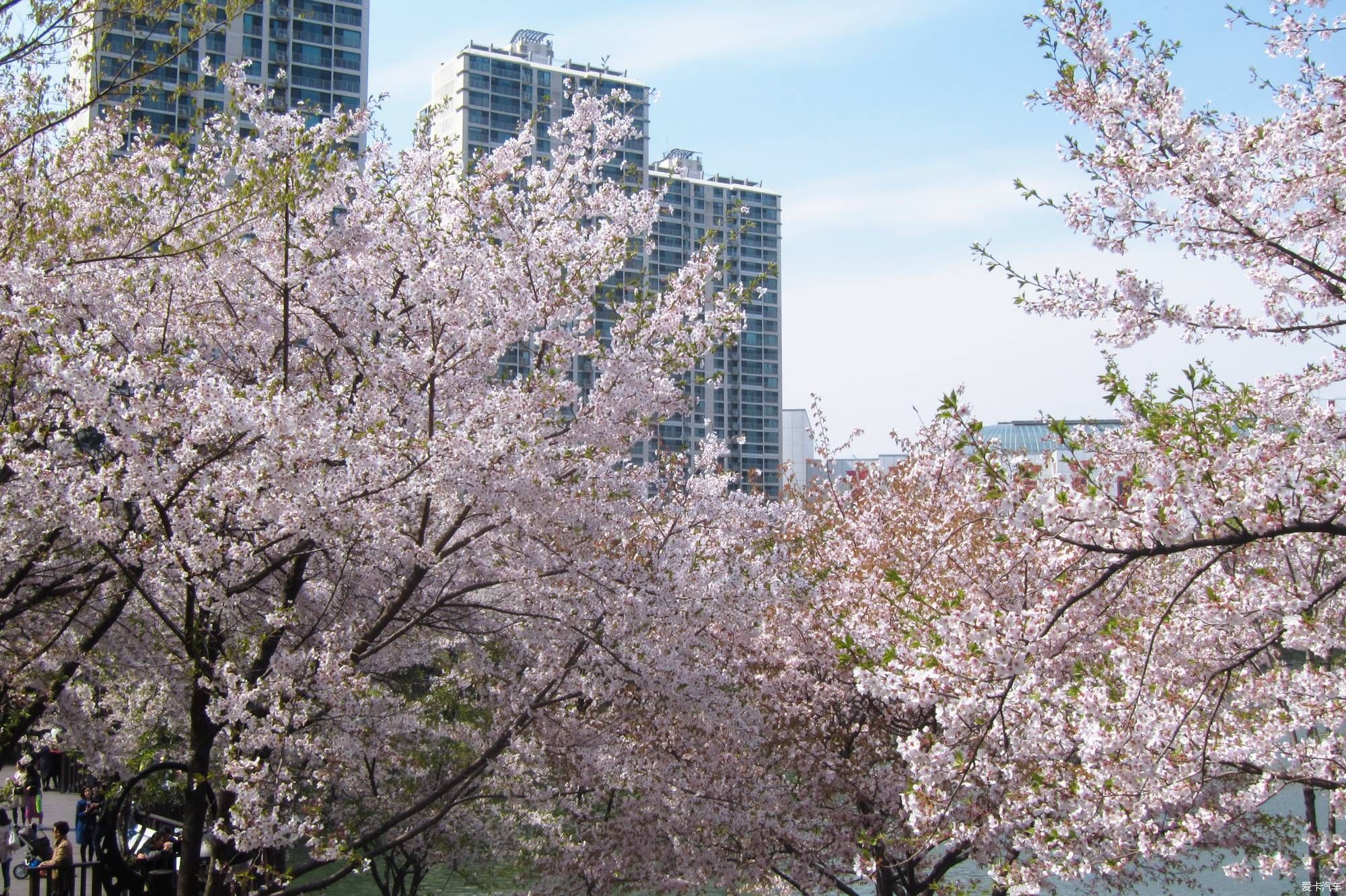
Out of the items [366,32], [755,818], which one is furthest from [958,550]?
[366,32]

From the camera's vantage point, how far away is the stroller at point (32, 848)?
1383cm

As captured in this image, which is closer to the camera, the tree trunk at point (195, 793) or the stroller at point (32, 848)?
the tree trunk at point (195, 793)

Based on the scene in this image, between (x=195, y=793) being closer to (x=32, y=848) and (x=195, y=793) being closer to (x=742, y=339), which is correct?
(x=32, y=848)

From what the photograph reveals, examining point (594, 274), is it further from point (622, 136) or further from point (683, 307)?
point (622, 136)

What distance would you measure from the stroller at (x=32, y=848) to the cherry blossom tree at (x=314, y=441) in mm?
3986

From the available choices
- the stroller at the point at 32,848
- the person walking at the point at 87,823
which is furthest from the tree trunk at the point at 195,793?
the person walking at the point at 87,823

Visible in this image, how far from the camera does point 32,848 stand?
13.9 metres

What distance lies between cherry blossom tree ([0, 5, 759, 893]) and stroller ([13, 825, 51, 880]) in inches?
157

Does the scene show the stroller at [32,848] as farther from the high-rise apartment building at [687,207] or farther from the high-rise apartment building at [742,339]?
the high-rise apartment building at [742,339]

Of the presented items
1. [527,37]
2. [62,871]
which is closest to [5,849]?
[62,871]

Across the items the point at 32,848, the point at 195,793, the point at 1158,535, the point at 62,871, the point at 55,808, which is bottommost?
the point at 55,808

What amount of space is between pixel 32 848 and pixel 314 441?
10.2 m

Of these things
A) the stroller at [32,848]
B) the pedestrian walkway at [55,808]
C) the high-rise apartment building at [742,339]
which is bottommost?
the pedestrian walkway at [55,808]

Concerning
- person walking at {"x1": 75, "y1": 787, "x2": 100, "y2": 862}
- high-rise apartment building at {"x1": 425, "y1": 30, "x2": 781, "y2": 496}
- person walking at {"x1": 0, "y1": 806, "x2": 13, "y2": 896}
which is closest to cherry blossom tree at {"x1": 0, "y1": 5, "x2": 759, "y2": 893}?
person walking at {"x1": 0, "y1": 806, "x2": 13, "y2": 896}
